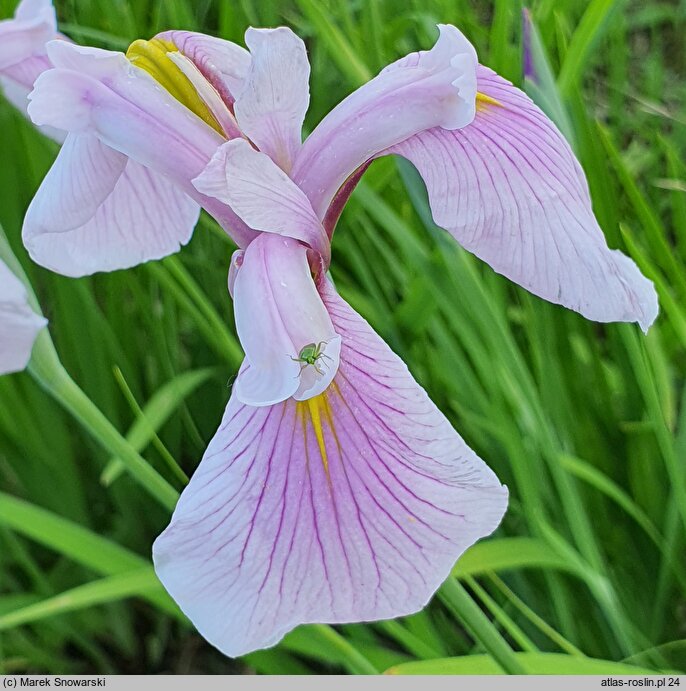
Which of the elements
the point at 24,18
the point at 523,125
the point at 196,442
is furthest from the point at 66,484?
the point at 523,125

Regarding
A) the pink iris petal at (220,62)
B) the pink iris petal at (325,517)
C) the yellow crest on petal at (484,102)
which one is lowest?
the pink iris petal at (325,517)

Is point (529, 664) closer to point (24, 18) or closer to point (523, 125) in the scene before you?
point (523, 125)

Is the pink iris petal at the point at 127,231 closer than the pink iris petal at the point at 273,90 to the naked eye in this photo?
No

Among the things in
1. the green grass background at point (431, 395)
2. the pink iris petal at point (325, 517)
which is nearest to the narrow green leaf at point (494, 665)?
the green grass background at point (431, 395)

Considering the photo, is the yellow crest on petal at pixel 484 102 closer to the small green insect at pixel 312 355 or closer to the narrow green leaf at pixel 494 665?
the small green insect at pixel 312 355

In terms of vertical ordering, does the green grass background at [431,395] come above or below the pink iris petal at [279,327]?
below

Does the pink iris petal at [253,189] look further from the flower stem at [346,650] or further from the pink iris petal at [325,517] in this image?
the flower stem at [346,650]

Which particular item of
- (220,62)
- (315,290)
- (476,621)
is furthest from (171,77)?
(476,621)
